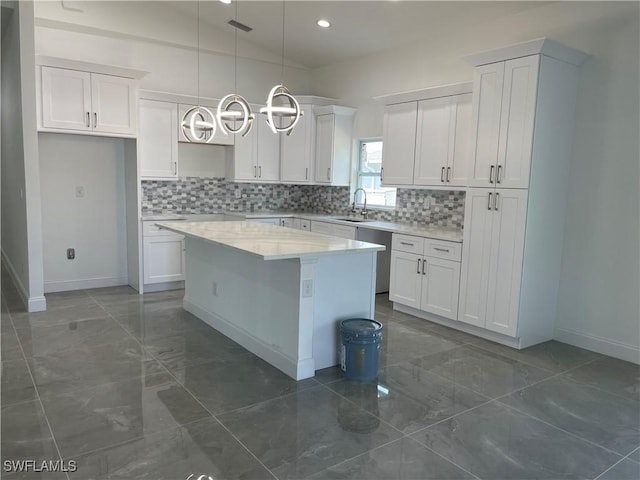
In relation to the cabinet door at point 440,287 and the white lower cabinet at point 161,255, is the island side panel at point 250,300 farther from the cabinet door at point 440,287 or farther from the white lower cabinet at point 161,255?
the cabinet door at point 440,287

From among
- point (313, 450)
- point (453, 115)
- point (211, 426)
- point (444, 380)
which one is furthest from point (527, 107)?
point (211, 426)

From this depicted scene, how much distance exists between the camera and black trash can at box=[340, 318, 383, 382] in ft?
10.8

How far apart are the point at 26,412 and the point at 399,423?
7.20 ft

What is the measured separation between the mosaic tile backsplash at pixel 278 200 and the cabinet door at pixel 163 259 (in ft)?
2.06

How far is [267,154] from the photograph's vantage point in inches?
263

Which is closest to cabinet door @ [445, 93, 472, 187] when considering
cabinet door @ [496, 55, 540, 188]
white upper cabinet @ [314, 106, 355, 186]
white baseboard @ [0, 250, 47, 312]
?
cabinet door @ [496, 55, 540, 188]

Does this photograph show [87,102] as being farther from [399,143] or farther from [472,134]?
[472,134]

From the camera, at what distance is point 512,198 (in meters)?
3.95

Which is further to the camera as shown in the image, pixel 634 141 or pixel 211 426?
pixel 634 141

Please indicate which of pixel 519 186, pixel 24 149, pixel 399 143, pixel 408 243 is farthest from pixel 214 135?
pixel 519 186

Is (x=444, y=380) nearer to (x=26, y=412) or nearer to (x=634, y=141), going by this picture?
(x=634, y=141)

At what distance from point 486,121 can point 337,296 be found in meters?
2.06

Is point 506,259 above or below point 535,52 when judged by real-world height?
below

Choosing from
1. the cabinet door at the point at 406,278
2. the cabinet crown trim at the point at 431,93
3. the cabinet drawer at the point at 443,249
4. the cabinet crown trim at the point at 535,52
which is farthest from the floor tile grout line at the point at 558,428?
the cabinet crown trim at the point at 431,93
